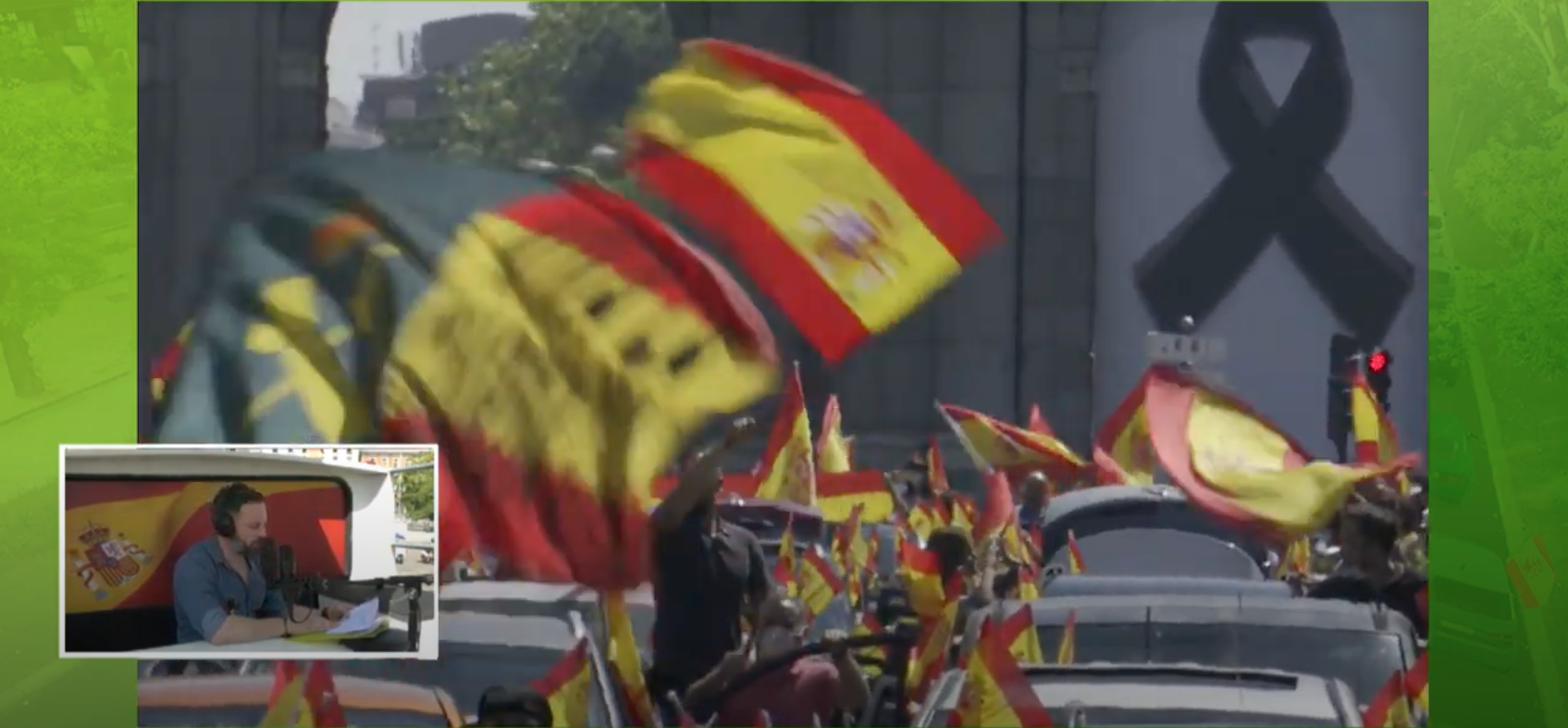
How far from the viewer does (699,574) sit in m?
5.41

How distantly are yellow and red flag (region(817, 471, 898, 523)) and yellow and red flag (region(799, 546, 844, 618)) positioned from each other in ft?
0.38

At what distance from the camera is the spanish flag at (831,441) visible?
17.7 ft

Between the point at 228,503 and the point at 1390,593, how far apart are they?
130 inches

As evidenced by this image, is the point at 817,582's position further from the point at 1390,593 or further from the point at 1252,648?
the point at 1390,593

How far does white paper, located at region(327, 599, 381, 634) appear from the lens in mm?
5449

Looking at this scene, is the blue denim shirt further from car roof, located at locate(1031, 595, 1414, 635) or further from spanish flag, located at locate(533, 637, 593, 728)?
car roof, located at locate(1031, 595, 1414, 635)

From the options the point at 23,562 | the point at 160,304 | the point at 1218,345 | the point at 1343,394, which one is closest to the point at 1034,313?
the point at 1218,345

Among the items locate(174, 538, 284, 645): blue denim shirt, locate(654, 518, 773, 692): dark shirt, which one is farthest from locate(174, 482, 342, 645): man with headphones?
locate(654, 518, 773, 692): dark shirt

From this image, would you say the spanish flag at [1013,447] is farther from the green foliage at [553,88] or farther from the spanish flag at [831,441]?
the green foliage at [553,88]

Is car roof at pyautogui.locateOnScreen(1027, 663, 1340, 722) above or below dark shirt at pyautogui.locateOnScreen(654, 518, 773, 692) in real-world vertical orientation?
below

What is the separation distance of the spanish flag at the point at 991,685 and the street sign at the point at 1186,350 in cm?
89

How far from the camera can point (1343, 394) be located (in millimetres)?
5422

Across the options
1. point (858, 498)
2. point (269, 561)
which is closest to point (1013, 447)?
point (858, 498)

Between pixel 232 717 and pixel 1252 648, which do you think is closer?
pixel 1252 648
